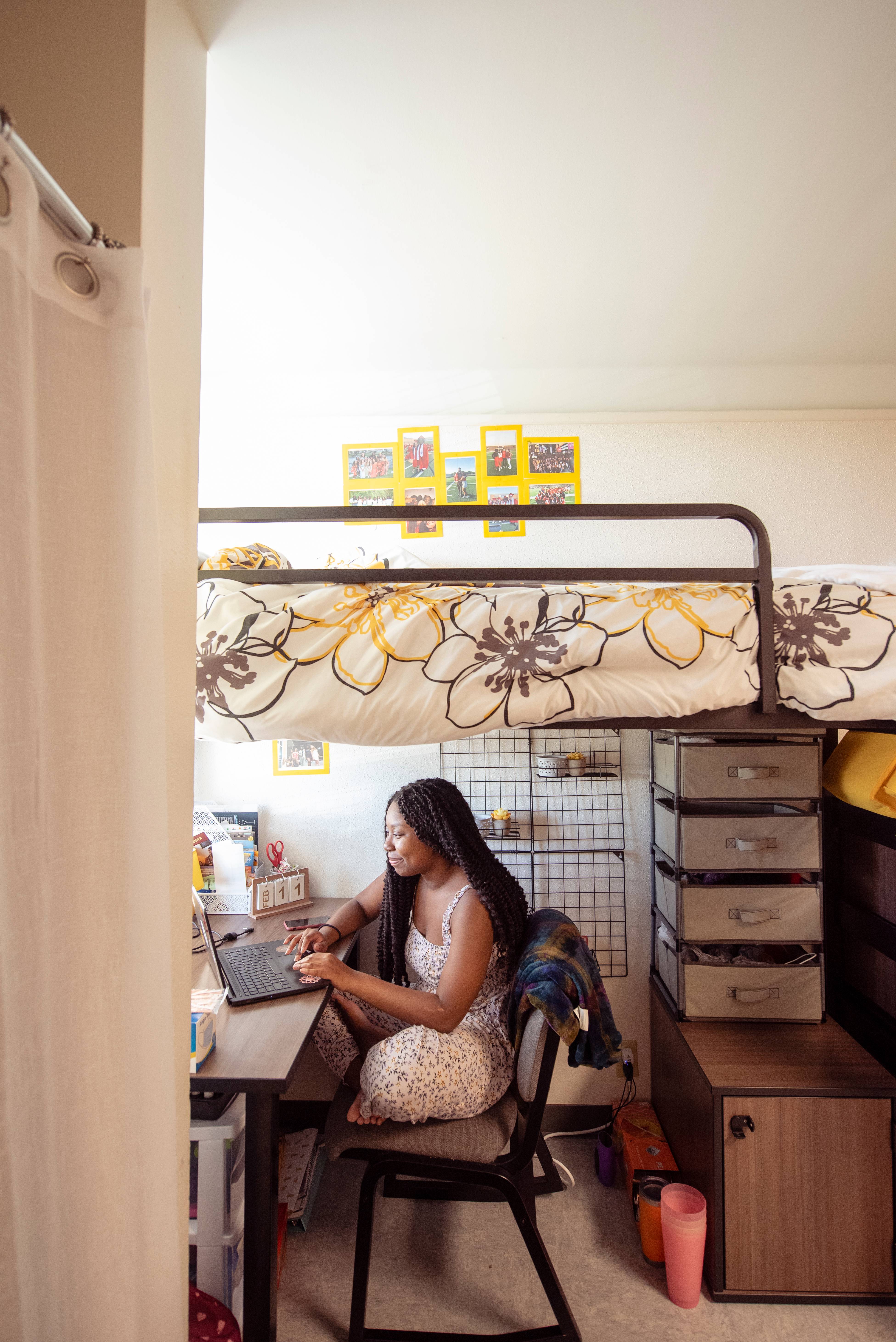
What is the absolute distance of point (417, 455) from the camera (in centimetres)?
268

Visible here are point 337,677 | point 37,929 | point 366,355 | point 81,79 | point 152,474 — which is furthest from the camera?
point 366,355

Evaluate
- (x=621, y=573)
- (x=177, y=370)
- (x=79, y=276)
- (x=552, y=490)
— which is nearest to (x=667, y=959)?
(x=621, y=573)

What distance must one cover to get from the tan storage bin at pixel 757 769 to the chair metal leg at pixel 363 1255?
4.58 feet

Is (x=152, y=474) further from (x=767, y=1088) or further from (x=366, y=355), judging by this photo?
(x=767, y=1088)

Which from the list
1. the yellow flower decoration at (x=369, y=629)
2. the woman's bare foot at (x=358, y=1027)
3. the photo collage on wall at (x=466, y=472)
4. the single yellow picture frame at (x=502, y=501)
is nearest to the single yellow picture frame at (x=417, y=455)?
the photo collage on wall at (x=466, y=472)

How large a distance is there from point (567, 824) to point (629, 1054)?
881mm

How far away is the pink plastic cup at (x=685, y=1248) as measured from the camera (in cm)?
177

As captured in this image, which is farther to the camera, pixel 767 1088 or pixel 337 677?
pixel 767 1088

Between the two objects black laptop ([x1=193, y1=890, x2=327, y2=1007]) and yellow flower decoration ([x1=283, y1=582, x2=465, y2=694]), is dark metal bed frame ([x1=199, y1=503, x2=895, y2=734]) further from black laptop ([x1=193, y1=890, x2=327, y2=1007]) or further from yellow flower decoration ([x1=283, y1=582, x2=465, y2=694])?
black laptop ([x1=193, y1=890, x2=327, y2=1007])

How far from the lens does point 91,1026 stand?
73 cm

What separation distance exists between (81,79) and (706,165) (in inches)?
50.2

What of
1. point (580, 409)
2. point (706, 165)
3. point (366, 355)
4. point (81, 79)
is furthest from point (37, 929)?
point (580, 409)

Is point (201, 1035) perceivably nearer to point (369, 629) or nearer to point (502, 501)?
point (369, 629)

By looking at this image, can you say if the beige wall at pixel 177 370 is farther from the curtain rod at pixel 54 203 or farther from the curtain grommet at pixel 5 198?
the curtain grommet at pixel 5 198
